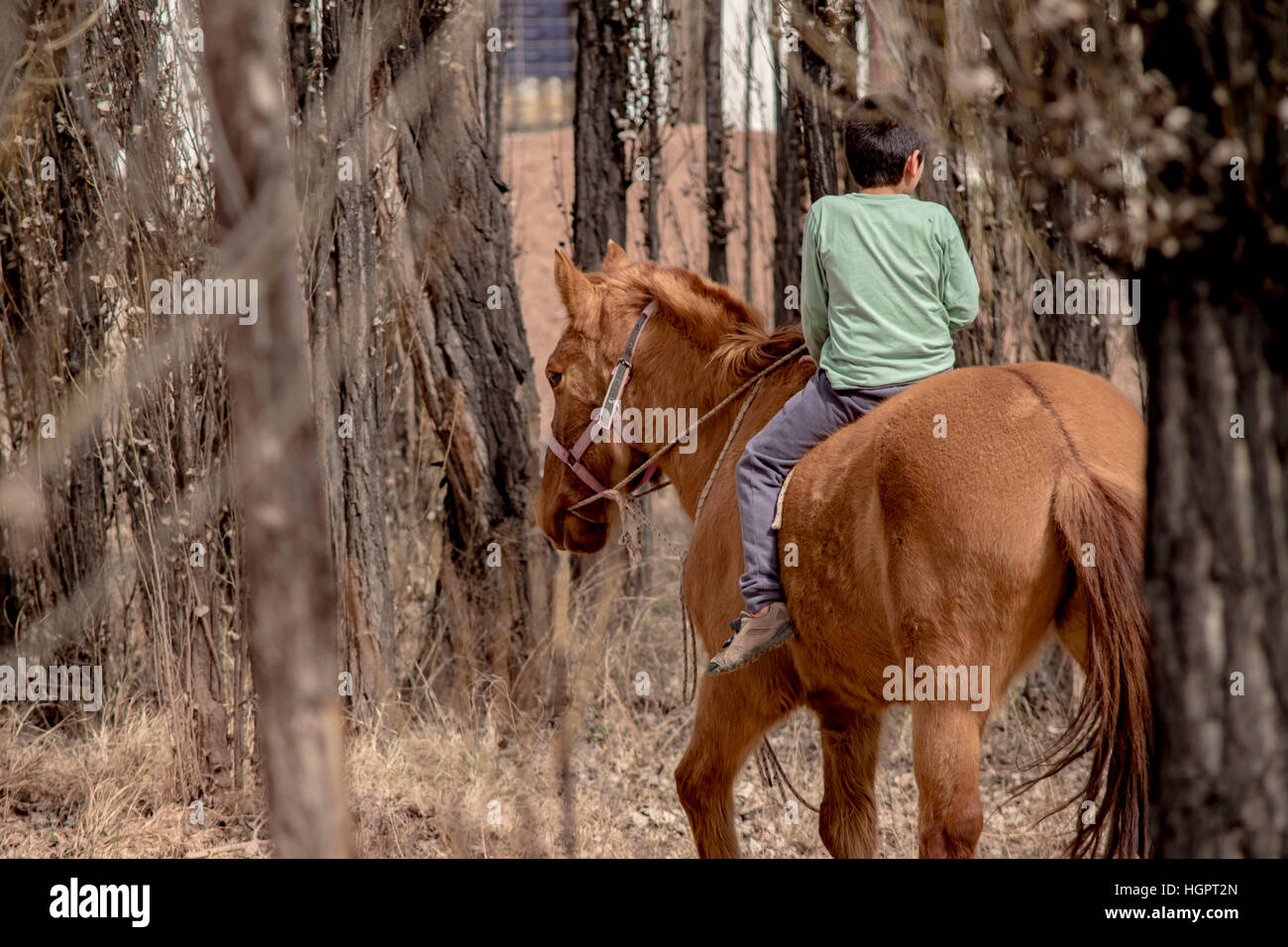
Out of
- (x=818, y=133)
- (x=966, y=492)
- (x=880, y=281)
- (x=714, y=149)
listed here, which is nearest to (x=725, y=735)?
(x=966, y=492)

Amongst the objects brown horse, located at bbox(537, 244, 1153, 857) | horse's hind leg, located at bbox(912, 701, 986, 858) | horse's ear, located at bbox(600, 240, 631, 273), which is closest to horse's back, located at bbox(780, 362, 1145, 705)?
brown horse, located at bbox(537, 244, 1153, 857)

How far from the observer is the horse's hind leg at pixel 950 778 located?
10.4ft

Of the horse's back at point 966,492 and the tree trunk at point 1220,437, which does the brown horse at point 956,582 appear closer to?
Answer: the horse's back at point 966,492

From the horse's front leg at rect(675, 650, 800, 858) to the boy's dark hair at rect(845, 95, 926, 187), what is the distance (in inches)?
62.4

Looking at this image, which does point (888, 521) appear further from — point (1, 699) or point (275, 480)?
point (1, 699)

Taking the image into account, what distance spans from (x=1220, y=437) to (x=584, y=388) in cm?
277

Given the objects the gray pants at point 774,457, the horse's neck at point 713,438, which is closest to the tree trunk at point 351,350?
the horse's neck at point 713,438

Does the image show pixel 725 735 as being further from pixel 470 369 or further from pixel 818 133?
pixel 818 133

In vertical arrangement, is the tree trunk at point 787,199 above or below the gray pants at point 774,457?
above

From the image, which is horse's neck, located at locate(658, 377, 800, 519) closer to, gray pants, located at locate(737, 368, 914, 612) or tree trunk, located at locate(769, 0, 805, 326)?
gray pants, located at locate(737, 368, 914, 612)

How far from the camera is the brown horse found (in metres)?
3.07

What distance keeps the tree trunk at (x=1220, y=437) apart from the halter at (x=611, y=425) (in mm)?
2501

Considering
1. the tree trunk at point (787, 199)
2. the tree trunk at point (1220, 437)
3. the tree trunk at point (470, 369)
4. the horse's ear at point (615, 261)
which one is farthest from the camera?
the tree trunk at point (787, 199)
